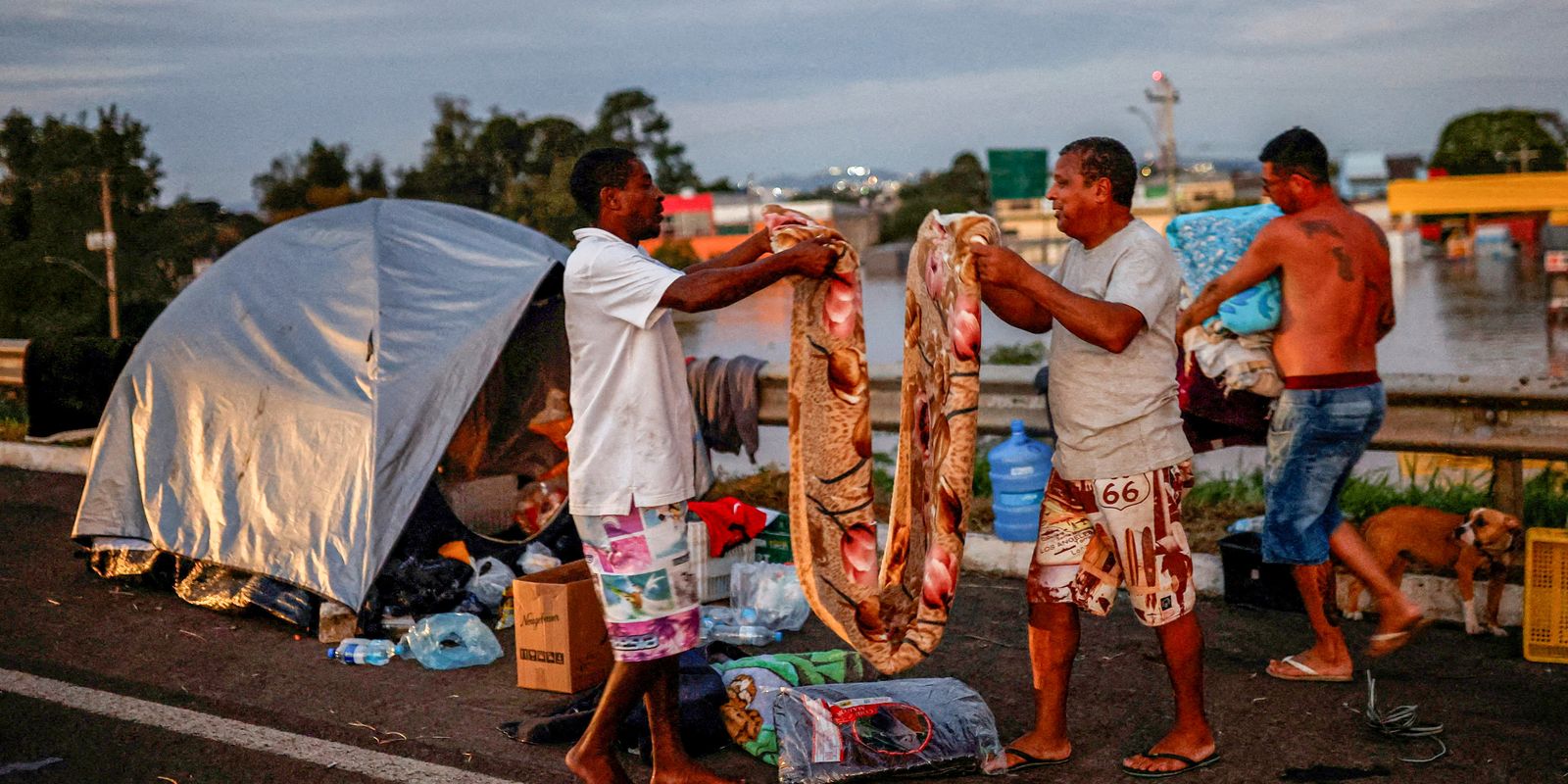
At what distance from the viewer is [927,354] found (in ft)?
14.3

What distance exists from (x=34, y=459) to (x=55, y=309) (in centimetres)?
1218

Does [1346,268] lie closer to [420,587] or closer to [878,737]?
[878,737]

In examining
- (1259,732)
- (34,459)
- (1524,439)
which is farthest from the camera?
(34,459)

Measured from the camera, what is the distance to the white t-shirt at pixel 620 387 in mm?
4008

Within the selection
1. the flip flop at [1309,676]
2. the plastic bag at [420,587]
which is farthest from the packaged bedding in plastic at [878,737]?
the plastic bag at [420,587]

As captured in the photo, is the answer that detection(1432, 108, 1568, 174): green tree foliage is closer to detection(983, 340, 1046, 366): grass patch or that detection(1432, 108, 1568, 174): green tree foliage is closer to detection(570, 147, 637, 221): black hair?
detection(983, 340, 1046, 366): grass patch

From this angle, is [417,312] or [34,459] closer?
[417,312]

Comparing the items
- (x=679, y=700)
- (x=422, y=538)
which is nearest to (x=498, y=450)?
(x=422, y=538)

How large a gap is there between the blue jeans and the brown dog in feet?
2.16

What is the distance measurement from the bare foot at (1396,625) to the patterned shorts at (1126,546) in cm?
111

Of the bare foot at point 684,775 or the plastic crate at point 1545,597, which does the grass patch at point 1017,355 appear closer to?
the plastic crate at point 1545,597

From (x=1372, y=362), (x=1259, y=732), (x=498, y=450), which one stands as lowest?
(x=1259, y=732)

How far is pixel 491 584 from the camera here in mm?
6434

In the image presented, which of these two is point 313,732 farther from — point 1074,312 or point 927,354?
point 1074,312
